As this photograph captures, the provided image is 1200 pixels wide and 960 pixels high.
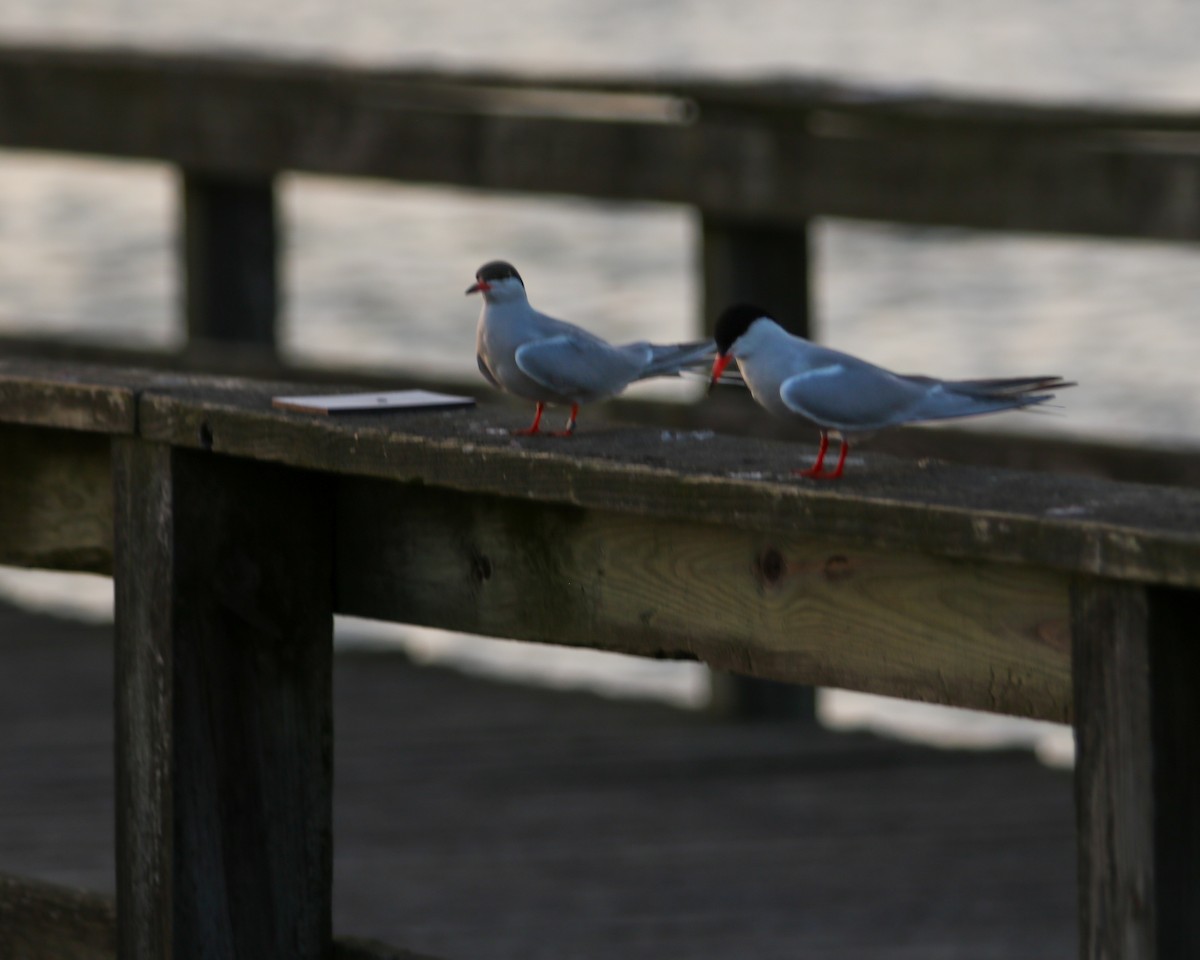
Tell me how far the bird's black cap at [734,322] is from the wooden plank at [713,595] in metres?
0.18

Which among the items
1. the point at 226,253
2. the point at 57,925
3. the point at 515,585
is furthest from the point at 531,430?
the point at 226,253

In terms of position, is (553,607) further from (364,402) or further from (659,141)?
(659,141)

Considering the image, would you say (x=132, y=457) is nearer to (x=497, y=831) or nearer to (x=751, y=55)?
(x=497, y=831)

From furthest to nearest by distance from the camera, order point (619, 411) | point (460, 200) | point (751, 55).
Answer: point (751, 55) < point (460, 200) < point (619, 411)

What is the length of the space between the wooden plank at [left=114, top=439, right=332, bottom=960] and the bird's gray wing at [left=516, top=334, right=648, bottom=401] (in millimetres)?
351

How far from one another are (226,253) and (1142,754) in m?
5.00

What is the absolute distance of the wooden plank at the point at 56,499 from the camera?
2689 millimetres

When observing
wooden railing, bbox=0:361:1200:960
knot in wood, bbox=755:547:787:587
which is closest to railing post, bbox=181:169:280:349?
wooden railing, bbox=0:361:1200:960

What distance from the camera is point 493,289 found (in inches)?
94.7

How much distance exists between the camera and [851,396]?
6.89 ft

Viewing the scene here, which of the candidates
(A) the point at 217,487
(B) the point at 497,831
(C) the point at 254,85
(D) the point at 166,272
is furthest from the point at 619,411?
(D) the point at 166,272

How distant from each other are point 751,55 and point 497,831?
1904cm

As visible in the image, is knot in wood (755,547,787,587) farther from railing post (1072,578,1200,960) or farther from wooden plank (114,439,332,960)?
wooden plank (114,439,332,960)

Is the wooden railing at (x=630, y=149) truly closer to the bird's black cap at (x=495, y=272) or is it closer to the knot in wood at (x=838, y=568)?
the bird's black cap at (x=495, y=272)
